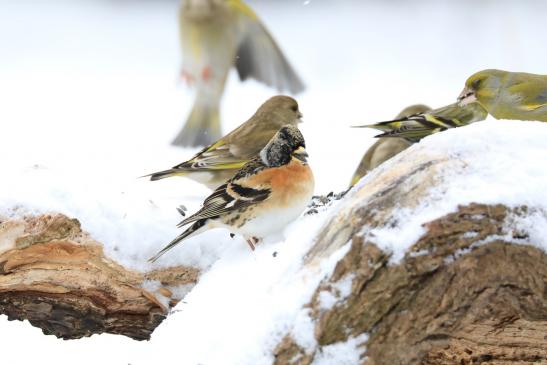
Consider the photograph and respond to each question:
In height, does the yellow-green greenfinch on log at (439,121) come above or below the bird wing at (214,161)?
above

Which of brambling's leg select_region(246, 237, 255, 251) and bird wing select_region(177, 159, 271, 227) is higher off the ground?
bird wing select_region(177, 159, 271, 227)

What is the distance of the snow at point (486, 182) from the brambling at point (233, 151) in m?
0.95

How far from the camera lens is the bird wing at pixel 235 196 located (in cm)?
197

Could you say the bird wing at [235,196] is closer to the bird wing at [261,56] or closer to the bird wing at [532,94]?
the bird wing at [532,94]

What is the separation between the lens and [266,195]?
1.96 meters

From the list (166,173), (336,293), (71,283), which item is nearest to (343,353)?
(336,293)

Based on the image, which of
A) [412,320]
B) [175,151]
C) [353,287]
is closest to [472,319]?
[412,320]

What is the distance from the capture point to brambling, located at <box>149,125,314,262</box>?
1.96m

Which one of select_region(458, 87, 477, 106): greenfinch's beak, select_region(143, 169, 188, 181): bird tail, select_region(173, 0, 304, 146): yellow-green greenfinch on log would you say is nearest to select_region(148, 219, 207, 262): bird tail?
select_region(143, 169, 188, 181): bird tail

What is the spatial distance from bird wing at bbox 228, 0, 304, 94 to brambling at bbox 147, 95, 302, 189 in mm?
874

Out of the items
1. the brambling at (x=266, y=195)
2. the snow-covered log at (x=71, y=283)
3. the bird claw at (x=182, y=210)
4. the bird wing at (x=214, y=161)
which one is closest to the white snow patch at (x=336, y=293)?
the brambling at (x=266, y=195)

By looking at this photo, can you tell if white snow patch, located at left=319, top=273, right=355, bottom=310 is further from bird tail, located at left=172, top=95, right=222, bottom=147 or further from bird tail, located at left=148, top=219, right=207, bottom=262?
bird tail, located at left=172, top=95, right=222, bottom=147

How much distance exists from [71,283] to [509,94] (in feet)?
3.86

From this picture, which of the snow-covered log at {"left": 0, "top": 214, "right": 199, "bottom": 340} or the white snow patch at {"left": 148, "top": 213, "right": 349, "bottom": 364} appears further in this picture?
the snow-covered log at {"left": 0, "top": 214, "right": 199, "bottom": 340}
